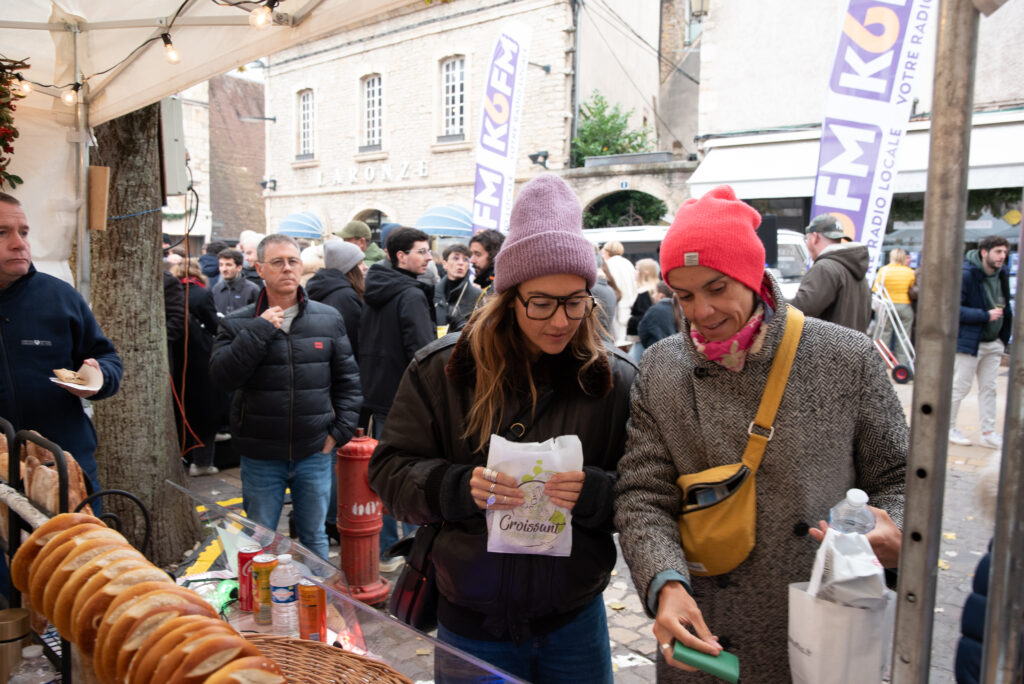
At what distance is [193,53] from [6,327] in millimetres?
1487

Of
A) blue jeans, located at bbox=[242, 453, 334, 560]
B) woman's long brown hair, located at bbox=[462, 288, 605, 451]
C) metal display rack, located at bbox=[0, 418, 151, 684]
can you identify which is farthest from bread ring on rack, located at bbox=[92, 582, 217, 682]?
blue jeans, located at bbox=[242, 453, 334, 560]

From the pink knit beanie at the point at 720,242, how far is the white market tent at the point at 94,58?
193 cm

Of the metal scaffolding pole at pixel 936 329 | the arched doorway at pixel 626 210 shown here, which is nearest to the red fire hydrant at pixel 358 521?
the metal scaffolding pole at pixel 936 329

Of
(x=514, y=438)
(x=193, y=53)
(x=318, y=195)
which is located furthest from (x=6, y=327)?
(x=318, y=195)

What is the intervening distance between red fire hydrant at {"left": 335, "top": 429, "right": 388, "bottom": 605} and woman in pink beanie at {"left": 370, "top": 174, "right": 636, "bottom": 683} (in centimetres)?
232

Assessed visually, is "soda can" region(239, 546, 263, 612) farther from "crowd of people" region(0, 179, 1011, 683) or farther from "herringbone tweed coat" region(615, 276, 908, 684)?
"herringbone tweed coat" region(615, 276, 908, 684)

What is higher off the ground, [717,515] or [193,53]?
[193,53]

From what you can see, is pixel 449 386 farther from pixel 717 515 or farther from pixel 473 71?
pixel 473 71

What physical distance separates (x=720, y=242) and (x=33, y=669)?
177 centimetres

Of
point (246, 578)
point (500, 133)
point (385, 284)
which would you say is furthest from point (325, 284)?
point (500, 133)

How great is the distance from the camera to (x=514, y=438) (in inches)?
74.4

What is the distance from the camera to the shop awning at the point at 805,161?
12.4m

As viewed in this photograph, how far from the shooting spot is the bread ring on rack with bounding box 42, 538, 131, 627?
52.6 inches

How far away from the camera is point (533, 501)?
1.76 metres
